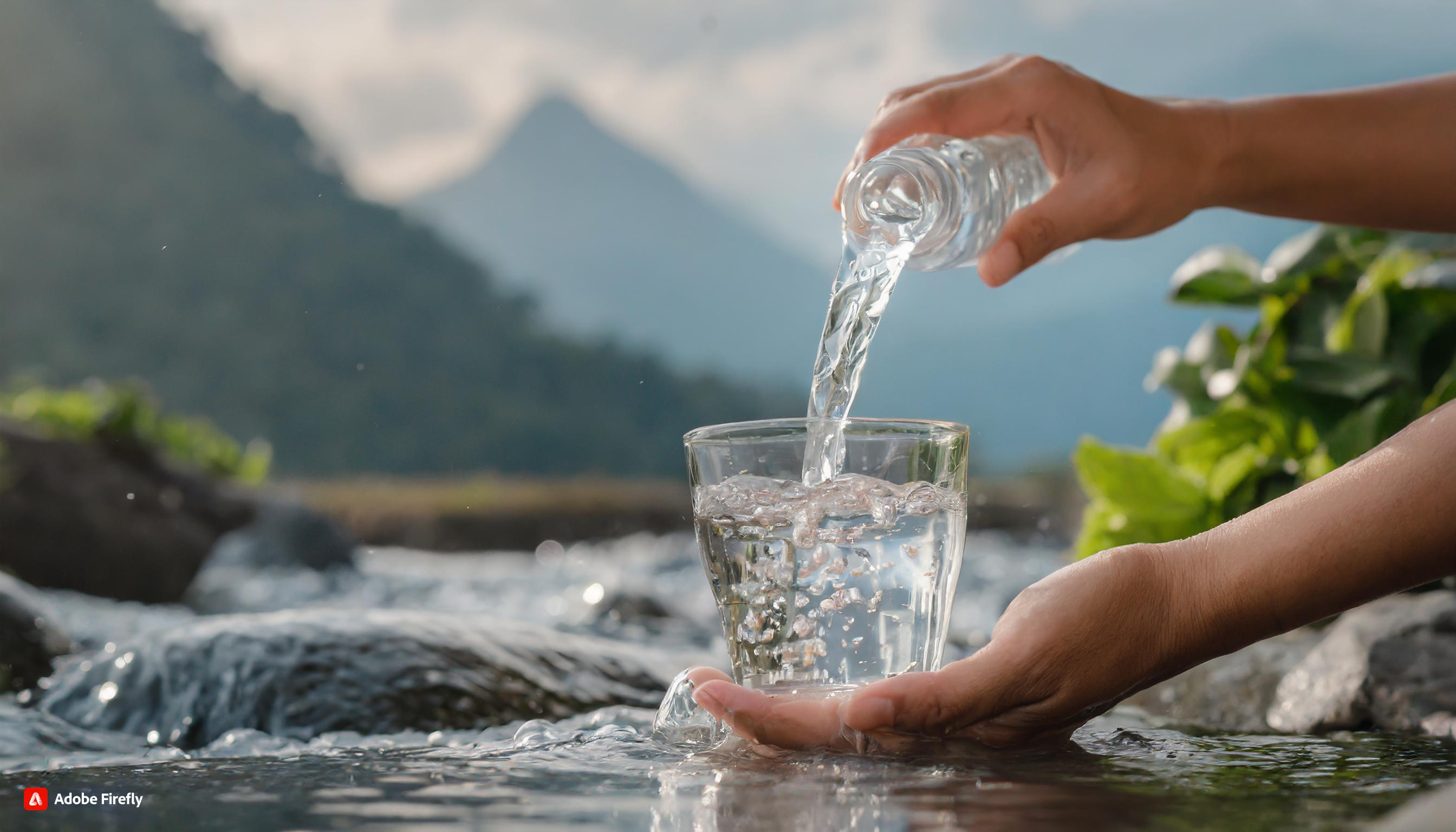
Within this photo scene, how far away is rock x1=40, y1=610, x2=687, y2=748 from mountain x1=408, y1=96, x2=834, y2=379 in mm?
35643

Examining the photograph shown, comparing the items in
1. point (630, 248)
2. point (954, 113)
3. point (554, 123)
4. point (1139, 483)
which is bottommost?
point (1139, 483)

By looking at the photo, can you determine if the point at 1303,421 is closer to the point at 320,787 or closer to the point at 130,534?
the point at 320,787

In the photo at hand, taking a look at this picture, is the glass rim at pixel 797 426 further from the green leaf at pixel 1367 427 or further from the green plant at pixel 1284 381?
the green leaf at pixel 1367 427

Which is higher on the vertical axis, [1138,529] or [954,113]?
[954,113]

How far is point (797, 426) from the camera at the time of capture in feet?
3.60

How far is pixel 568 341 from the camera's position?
1148 inches

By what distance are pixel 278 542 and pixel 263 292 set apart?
24049mm

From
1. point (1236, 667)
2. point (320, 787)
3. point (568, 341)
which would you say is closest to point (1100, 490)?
point (1236, 667)

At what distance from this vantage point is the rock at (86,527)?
4.62 m

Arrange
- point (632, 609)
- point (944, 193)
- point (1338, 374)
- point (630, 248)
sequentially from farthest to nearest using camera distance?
point (630, 248), point (632, 609), point (1338, 374), point (944, 193)

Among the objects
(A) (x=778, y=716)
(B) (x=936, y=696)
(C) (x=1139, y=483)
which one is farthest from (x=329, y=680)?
(C) (x=1139, y=483)

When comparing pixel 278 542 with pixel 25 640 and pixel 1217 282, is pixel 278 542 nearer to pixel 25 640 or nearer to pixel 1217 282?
pixel 25 640

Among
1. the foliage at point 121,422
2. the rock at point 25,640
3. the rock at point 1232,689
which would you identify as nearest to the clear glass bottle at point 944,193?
the rock at point 1232,689

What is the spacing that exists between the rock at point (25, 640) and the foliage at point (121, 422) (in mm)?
3205
